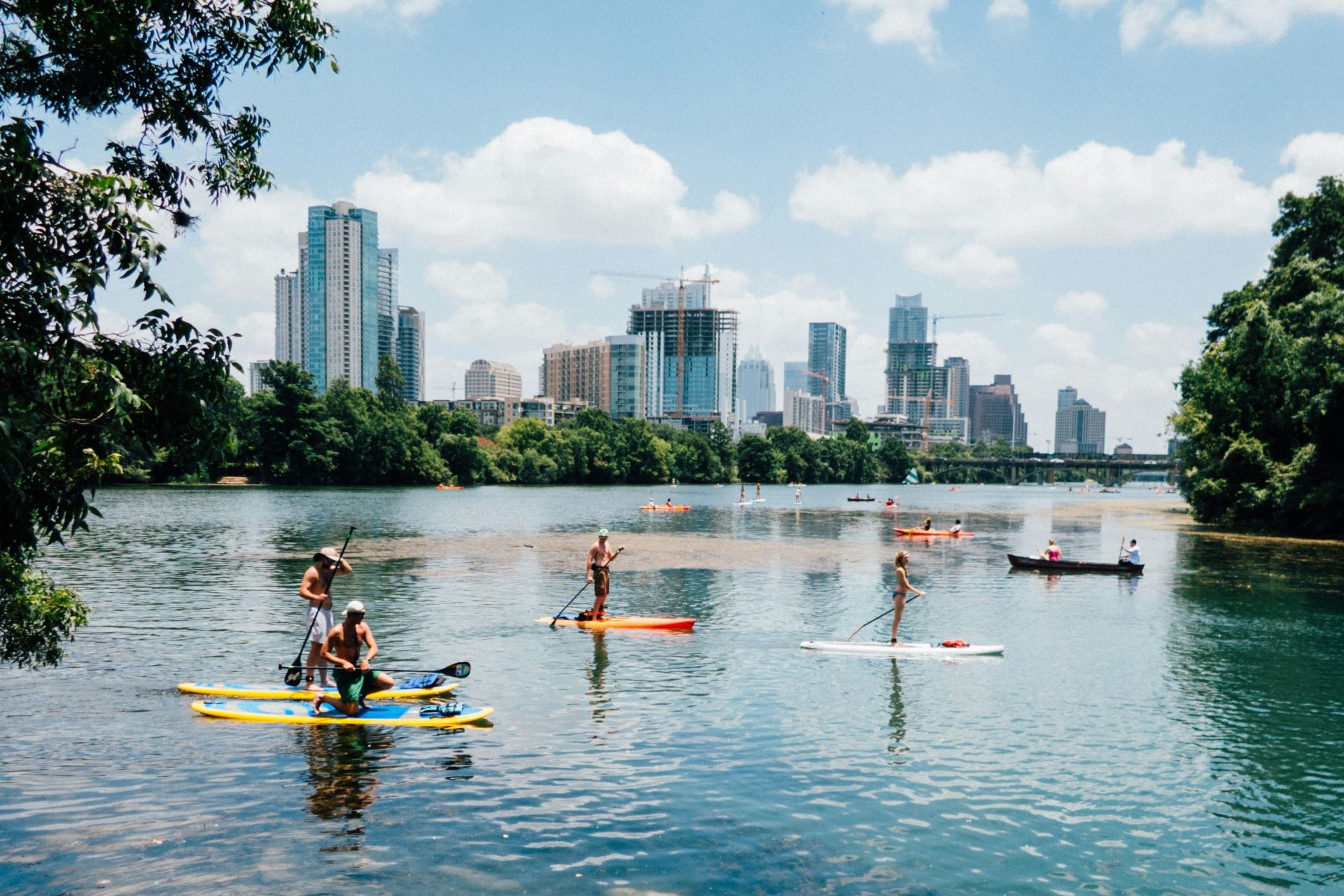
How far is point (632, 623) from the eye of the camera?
91.9 ft

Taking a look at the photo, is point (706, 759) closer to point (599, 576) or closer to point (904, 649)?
point (904, 649)

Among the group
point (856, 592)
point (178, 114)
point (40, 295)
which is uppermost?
point (178, 114)

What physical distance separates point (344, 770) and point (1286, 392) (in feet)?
217

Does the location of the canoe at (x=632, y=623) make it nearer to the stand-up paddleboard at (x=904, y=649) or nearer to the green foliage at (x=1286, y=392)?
the stand-up paddleboard at (x=904, y=649)

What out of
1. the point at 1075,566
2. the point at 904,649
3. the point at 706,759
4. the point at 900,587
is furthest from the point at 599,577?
the point at 1075,566

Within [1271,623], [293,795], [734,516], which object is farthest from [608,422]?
[293,795]

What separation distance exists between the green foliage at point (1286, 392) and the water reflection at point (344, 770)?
60325 millimetres

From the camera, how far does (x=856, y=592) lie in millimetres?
38406

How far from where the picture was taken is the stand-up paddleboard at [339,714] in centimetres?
1736

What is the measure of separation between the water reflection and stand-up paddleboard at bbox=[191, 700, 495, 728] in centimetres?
14

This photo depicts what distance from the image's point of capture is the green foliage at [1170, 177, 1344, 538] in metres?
59.1

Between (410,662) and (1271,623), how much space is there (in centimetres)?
2699

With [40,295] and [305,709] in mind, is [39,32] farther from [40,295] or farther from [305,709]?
[305,709]

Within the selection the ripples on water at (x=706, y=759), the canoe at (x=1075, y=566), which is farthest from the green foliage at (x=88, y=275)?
the canoe at (x=1075, y=566)
